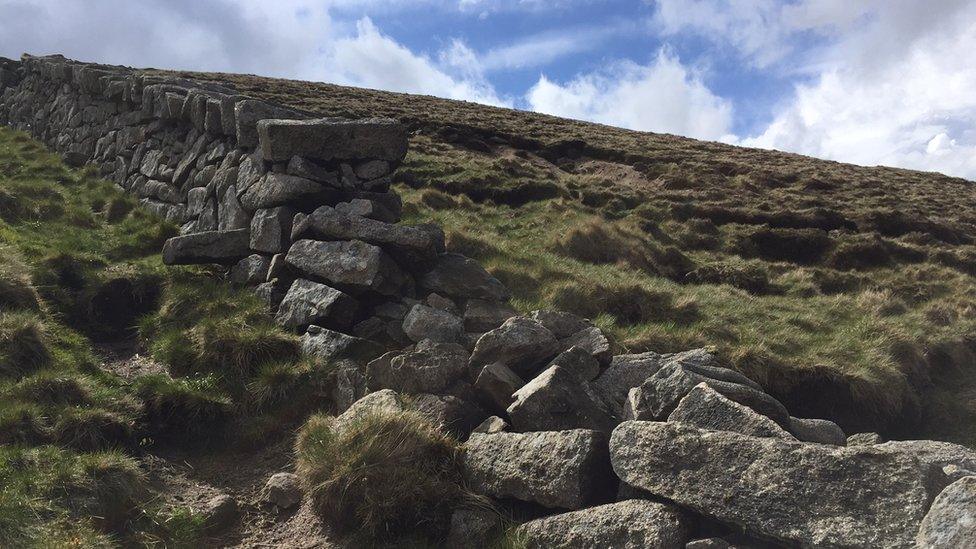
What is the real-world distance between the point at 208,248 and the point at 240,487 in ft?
15.8

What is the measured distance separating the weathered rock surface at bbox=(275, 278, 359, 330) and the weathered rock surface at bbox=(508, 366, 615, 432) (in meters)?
3.01

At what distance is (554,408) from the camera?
6.07 m

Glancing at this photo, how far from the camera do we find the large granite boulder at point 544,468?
5180 millimetres

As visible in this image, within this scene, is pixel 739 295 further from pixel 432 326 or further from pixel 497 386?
pixel 497 386

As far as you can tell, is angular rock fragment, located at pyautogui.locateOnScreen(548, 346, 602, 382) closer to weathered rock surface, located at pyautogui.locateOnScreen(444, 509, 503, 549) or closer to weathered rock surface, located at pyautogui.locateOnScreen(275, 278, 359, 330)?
weathered rock surface, located at pyautogui.locateOnScreen(444, 509, 503, 549)

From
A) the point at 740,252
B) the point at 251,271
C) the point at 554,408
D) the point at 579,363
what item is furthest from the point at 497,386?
the point at 740,252

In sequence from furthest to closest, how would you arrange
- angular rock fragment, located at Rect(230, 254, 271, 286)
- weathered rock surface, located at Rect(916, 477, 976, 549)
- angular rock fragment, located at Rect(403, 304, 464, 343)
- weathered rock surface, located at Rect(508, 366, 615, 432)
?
1. angular rock fragment, located at Rect(230, 254, 271, 286)
2. angular rock fragment, located at Rect(403, 304, 464, 343)
3. weathered rock surface, located at Rect(508, 366, 615, 432)
4. weathered rock surface, located at Rect(916, 477, 976, 549)

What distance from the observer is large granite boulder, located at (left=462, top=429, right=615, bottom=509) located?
5.18 metres

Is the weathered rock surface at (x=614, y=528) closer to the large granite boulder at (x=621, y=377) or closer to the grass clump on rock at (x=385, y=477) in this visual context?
the grass clump on rock at (x=385, y=477)

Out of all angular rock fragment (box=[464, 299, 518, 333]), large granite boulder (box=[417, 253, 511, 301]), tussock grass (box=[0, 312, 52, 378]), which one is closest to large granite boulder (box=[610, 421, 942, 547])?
angular rock fragment (box=[464, 299, 518, 333])

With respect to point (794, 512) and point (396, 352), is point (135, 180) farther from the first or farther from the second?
point (794, 512)

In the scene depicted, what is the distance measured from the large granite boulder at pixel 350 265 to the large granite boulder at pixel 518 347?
2.00m

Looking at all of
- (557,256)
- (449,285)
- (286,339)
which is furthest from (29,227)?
(557,256)

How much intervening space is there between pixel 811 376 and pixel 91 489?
9.73 meters
